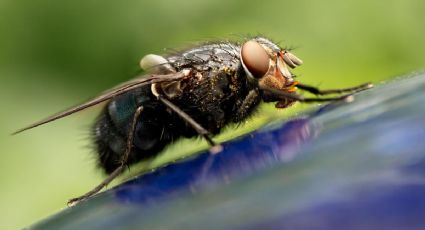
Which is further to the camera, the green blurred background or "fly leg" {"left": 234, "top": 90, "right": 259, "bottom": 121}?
the green blurred background

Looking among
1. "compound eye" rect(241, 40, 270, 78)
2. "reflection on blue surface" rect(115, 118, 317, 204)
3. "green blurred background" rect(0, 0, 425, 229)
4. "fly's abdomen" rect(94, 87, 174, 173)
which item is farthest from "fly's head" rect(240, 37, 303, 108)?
"reflection on blue surface" rect(115, 118, 317, 204)

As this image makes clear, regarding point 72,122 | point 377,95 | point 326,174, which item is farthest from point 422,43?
point 326,174

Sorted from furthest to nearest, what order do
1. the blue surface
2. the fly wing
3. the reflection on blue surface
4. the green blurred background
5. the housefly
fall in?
the green blurred background, the housefly, the fly wing, the reflection on blue surface, the blue surface

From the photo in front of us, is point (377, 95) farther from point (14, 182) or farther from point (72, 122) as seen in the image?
point (72, 122)

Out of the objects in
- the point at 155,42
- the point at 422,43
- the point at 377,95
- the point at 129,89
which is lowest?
the point at 422,43

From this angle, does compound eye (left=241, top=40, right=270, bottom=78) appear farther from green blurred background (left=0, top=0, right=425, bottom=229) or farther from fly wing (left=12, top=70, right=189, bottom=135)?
green blurred background (left=0, top=0, right=425, bottom=229)
